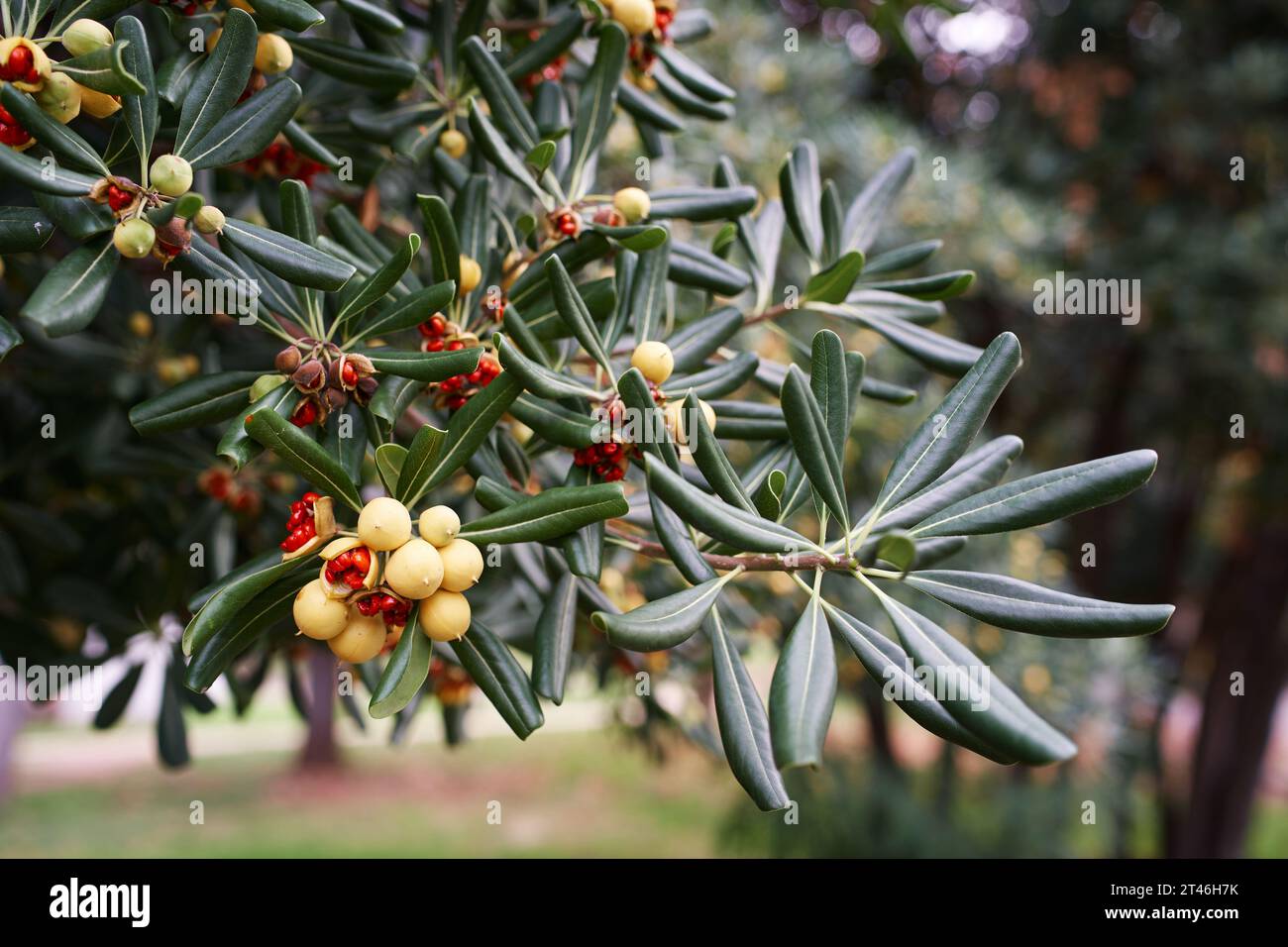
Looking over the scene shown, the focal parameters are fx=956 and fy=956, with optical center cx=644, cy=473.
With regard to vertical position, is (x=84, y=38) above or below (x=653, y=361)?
above

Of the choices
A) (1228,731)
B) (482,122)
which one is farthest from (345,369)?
(1228,731)

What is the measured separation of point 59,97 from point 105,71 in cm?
8

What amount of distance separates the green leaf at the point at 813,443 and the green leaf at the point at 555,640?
0.29 m

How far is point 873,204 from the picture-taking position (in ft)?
4.39

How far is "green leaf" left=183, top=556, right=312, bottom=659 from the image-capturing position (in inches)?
28.4

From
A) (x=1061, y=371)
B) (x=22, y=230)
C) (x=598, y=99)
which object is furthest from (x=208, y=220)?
(x=1061, y=371)

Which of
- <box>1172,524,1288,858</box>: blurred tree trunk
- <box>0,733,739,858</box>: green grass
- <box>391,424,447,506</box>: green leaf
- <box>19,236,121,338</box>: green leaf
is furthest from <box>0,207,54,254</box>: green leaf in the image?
<box>1172,524,1288,858</box>: blurred tree trunk

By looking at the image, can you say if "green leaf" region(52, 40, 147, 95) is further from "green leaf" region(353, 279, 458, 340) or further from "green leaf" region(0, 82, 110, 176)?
"green leaf" region(353, 279, 458, 340)

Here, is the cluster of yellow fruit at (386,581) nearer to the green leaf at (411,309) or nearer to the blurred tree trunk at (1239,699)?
the green leaf at (411,309)

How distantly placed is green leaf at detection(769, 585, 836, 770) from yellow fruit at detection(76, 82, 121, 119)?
0.78 m

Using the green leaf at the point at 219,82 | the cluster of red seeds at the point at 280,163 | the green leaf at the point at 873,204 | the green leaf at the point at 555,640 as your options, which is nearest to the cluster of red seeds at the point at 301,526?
the green leaf at the point at 555,640

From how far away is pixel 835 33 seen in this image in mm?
5008

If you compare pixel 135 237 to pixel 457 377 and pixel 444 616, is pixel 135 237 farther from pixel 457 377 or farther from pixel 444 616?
pixel 444 616

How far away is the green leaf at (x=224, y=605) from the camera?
28.4 inches
